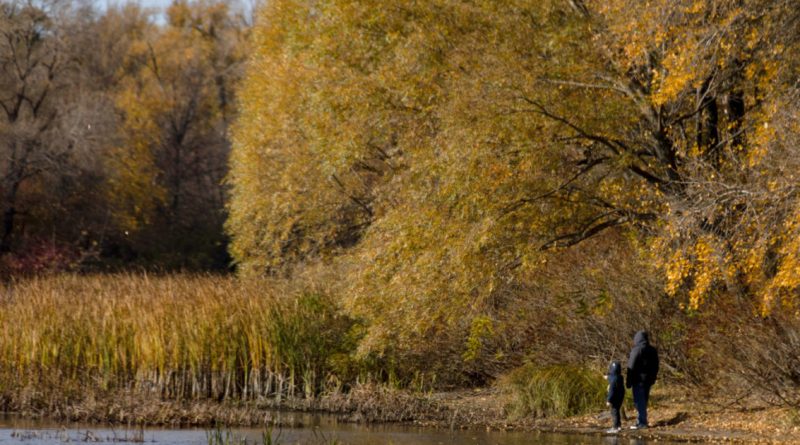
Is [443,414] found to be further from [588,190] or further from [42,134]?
[42,134]

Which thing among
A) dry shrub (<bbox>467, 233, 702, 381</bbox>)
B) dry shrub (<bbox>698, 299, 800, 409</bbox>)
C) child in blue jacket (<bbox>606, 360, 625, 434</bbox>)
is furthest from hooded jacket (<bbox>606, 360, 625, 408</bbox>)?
dry shrub (<bbox>467, 233, 702, 381</bbox>)

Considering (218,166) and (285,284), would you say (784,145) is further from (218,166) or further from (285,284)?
(218,166)

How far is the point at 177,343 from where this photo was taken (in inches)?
779

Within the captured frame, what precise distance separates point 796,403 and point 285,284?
10.0 m

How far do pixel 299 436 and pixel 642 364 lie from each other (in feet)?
15.6

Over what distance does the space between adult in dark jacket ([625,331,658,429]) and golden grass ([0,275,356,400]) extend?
5.74m

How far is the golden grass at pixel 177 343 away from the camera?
19.8 meters

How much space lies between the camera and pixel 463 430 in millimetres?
18016

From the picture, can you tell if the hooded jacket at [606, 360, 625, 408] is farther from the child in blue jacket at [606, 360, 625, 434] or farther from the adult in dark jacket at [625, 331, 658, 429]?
the adult in dark jacket at [625, 331, 658, 429]

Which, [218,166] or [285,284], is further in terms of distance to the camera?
[218,166]

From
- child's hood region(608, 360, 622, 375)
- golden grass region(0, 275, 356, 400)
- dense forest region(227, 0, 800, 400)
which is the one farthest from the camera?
golden grass region(0, 275, 356, 400)

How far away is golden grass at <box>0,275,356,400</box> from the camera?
1977 cm

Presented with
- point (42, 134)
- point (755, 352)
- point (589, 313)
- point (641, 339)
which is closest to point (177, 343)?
point (589, 313)

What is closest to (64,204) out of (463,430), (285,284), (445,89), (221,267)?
(221,267)
